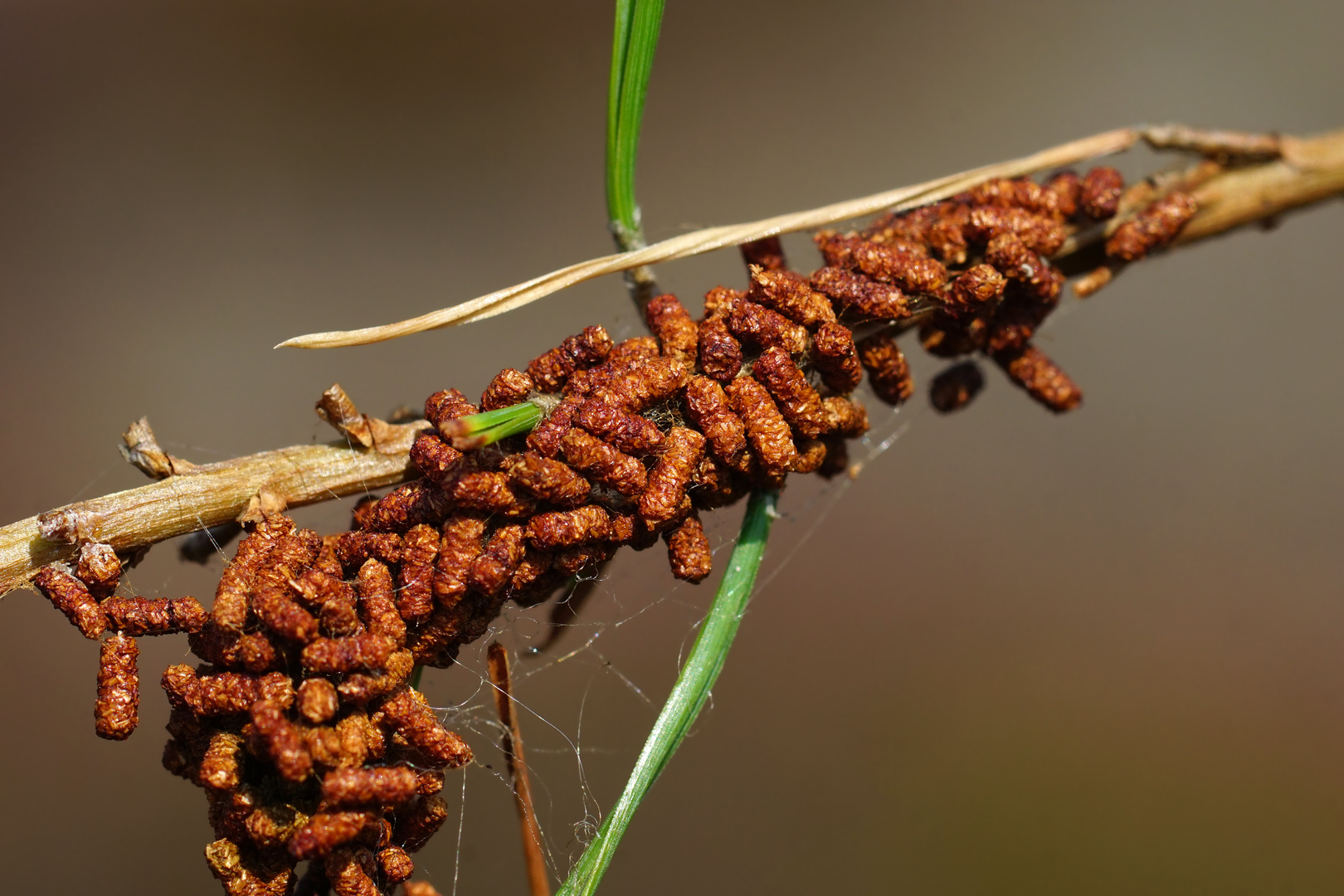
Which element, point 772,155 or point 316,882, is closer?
point 316,882

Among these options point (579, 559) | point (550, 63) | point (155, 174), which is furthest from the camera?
point (550, 63)

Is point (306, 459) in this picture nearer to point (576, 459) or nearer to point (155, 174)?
point (576, 459)

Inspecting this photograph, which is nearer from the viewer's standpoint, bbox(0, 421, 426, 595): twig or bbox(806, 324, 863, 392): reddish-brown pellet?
bbox(0, 421, 426, 595): twig

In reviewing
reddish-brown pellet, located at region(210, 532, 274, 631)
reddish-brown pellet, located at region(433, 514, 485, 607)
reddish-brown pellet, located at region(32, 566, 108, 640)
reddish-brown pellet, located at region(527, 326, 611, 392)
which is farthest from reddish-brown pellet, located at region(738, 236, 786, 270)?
reddish-brown pellet, located at region(32, 566, 108, 640)

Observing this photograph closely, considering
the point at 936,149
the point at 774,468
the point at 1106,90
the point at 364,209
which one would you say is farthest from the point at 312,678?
the point at 1106,90

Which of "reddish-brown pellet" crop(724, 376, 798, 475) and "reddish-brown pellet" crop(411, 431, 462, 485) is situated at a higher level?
"reddish-brown pellet" crop(411, 431, 462, 485)

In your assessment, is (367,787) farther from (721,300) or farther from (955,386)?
(955,386)

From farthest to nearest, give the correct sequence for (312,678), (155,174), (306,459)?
1. (155,174)
2. (306,459)
3. (312,678)

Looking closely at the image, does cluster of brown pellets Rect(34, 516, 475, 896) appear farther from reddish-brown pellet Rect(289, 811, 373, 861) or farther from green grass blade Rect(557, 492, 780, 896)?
green grass blade Rect(557, 492, 780, 896)

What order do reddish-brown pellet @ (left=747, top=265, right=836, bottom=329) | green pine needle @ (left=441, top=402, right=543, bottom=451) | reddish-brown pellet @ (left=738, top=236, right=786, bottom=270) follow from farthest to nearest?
1. reddish-brown pellet @ (left=738, top=236, right=786, bottom=270)
2. reddish-brown pellet @ (left=747, top=265, right=836, bottom=329)
3. green pine needle @ (left=441, top=402, right=543, bottom=451)
